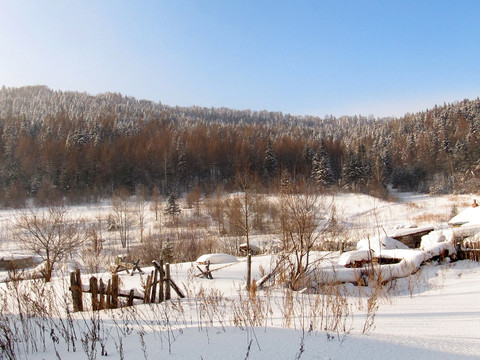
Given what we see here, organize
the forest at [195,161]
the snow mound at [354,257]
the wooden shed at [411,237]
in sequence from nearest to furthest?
the snow mound at [354,257]
the wooden shed at [411,237]
the forest at [195,161]

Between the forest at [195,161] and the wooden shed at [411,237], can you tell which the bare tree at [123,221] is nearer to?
the forest at [195,161]

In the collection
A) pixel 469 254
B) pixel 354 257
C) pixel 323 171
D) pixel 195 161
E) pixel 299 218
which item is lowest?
pixel 469 254

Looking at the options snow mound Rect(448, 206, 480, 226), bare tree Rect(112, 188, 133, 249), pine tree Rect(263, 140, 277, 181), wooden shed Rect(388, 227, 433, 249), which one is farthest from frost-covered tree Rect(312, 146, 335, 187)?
wooden shed Rect(388, 227, 433, 249)

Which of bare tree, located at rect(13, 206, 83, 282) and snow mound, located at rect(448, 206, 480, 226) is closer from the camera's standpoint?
bare tree, located at rect(13, 206, 83, 282)

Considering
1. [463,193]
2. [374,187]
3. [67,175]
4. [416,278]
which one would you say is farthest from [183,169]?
[416,278]

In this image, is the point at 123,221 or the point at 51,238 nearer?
the point at 51,238

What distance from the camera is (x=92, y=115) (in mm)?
89375

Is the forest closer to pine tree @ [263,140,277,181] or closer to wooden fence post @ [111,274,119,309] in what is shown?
pine tree @ [263,140,277,181]

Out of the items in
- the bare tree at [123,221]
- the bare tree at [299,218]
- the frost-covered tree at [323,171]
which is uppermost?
the frost-covered tree at [323,171]

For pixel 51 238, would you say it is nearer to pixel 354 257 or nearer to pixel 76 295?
Result: pixel 76 295

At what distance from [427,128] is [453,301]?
8907 cm

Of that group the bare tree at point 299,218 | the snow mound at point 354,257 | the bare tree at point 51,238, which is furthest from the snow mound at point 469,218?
the bare tree at point 51,238

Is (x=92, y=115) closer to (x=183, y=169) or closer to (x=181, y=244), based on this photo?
(x=183, y=169)

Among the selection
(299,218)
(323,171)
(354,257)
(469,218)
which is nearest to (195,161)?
(323,171)
